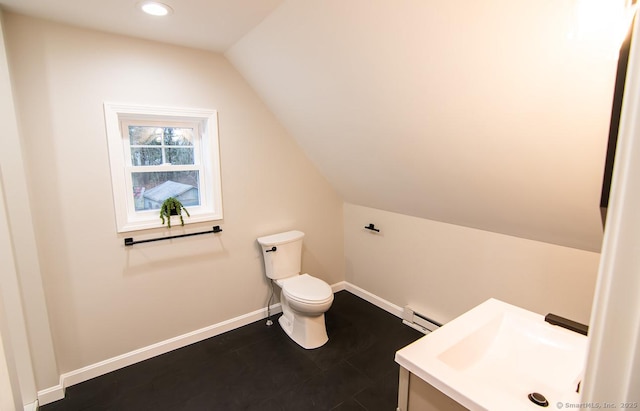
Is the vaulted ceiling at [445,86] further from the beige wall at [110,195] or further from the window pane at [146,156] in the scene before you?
the window pane at [146,156]

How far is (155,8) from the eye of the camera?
1651mm

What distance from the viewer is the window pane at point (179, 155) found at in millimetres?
2357

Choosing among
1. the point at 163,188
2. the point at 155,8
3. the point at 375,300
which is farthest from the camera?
the point at 375,300

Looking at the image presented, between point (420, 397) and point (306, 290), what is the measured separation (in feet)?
4.82

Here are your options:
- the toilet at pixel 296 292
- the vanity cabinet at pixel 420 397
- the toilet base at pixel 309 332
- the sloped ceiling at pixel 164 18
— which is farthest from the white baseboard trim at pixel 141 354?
the sloped ceiling at pixel 164 18

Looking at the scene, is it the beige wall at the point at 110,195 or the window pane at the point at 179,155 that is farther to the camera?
the window pane at the point at 179,155

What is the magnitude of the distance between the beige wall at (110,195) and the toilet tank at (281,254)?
122 mm

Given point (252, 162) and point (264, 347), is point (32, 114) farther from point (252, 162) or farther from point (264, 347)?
point (264, 347)

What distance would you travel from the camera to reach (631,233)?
1.07 ft

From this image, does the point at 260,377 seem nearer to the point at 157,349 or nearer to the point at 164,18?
the point at 157,349

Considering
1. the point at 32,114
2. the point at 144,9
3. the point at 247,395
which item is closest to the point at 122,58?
the point at 144,9

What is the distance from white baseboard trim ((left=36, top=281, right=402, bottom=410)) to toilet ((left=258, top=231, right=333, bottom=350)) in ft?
1.16

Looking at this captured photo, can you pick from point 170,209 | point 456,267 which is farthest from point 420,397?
point 170,209

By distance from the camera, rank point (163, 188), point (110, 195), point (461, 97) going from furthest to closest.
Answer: point (163, 188) < point (110, 195) < point (461, 97)
